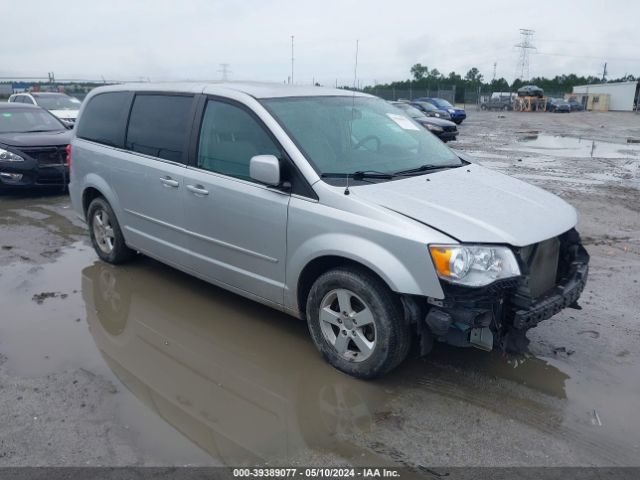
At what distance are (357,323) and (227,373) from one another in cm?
98

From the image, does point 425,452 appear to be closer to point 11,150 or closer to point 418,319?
point 418,319

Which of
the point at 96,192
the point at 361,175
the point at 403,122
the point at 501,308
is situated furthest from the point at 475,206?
the point at 96,192

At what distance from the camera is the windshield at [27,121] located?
10438mm

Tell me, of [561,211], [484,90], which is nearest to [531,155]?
[561,211]

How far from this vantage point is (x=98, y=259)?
6328mm

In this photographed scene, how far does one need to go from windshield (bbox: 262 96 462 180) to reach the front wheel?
2.65 ft

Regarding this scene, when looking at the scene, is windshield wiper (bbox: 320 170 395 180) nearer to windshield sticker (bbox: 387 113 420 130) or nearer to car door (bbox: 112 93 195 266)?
windshield sticker (bbox: 387 113 420 130)

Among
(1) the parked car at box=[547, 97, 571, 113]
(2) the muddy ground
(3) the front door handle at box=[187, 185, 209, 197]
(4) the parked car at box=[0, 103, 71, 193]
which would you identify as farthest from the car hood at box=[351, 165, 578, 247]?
(1) the parked car at box=[547, 97, 571, 113]

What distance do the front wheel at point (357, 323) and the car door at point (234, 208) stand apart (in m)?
0.42

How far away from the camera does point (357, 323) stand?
367cm

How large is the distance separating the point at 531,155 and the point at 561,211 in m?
13.0

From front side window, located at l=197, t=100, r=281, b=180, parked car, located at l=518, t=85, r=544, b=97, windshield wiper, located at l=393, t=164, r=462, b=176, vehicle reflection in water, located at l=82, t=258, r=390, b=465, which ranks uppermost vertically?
parked car, located at l=518, t=85, r=544, b=97

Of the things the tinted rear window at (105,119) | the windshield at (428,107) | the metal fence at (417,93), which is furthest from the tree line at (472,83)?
the tinted rear window at (105,119)

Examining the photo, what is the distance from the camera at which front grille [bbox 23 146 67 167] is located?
376 inches
